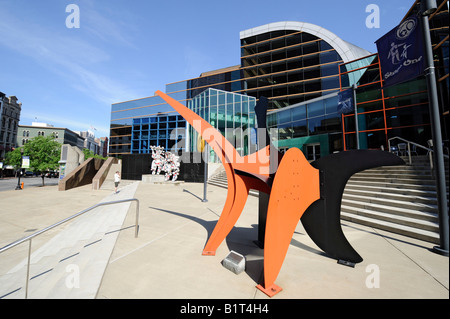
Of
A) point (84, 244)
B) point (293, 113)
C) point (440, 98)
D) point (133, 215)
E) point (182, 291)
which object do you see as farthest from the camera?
point (293, 113)

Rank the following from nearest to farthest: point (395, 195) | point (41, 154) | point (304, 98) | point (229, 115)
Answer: point (395, 195) → point (41, 154) → point (229, 115) → point (304, 98)

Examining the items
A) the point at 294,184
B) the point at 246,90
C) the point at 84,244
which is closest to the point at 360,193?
the point at 294,184

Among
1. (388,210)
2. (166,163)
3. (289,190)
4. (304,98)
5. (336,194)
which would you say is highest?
(304,98)

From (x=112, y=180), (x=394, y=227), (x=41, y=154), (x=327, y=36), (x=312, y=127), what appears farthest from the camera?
(x=327, y=36)

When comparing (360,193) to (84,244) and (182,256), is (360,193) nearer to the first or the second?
(182,256)

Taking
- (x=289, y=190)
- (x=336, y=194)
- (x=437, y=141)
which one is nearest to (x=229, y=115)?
(x=437, y=141)

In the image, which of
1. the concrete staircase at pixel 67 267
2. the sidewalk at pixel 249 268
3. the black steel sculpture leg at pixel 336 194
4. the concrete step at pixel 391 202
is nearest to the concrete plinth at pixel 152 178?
the concrete staircase at pixel 67 267

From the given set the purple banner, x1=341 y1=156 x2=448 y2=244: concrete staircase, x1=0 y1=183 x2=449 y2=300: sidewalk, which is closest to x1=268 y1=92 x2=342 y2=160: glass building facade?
x1=341 y1=156 x2=448 y2=244: concrete staircase

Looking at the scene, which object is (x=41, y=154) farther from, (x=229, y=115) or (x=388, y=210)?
(x=388, y=210)

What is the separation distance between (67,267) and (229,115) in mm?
26556

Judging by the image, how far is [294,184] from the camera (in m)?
3.44

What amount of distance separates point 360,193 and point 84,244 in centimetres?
971

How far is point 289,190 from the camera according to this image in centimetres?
338
